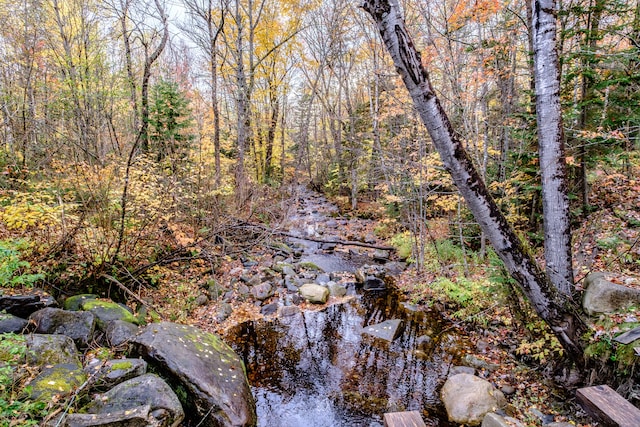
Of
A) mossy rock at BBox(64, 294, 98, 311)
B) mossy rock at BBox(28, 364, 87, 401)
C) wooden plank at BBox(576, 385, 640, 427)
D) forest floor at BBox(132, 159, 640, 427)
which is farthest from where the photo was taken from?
mossy rock at BBox(64, 294, 98, 311)

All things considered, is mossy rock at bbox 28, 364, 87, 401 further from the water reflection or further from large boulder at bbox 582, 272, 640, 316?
large boulder at bbox 582, 272, 640, 316

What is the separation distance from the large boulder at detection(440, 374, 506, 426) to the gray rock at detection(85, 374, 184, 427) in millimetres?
3327

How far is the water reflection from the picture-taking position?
4223mm

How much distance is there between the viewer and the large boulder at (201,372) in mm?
3729

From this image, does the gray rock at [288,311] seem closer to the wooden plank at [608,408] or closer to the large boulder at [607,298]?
the large boulder at [607,298]

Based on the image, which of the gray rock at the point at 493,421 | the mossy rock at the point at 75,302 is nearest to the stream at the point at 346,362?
the gray rock at the point at 493,421

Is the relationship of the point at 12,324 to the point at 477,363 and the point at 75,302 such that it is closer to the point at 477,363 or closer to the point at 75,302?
the point at 75,302

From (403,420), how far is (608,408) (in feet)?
4.45

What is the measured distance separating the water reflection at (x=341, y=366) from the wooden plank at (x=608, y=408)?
7.19 feet

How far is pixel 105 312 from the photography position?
5.16 metres

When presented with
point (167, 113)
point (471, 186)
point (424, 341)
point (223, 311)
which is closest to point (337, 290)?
point (424, 341)

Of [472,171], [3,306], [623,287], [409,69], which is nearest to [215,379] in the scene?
[3,306]

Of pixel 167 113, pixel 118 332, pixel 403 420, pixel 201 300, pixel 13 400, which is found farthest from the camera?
pixel 167 113

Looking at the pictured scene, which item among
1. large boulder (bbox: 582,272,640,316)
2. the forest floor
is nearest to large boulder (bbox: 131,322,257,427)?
the forest floor
